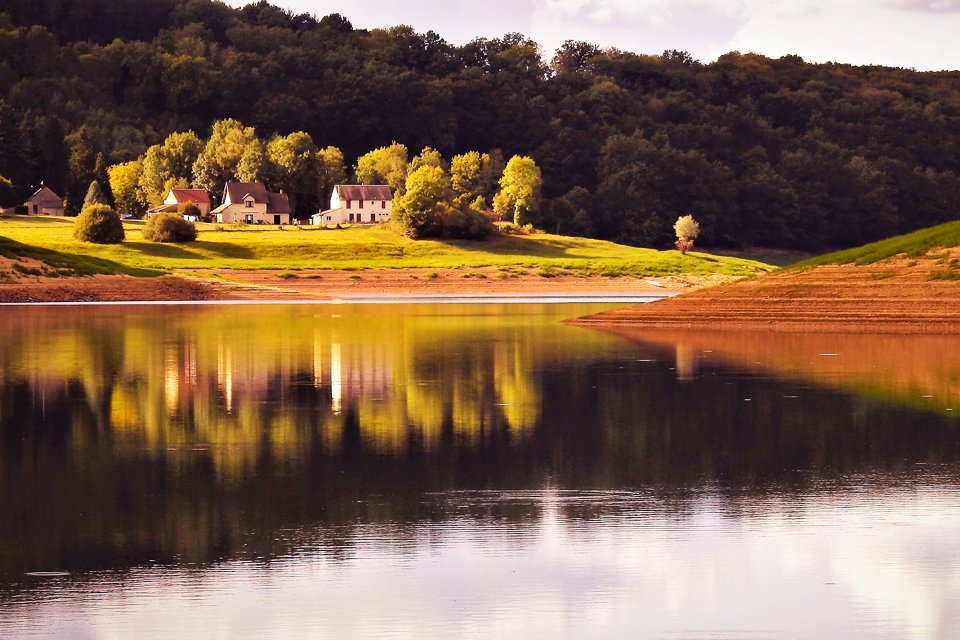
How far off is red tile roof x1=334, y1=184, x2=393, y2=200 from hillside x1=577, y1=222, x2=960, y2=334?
9102cm

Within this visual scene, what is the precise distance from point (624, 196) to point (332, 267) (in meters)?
72.7

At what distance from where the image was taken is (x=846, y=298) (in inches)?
2025

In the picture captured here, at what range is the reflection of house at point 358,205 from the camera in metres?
144

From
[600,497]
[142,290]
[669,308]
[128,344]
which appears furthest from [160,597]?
[142,290]

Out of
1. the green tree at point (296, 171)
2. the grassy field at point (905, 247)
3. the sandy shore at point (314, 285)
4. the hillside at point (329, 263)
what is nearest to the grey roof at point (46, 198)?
the hillside at point (329, 263)

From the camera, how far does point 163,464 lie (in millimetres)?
19516

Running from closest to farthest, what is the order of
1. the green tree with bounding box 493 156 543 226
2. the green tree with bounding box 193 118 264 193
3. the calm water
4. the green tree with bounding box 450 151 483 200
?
1. the calm water
2. the green tree with bounding box 493 156 543 226
3. the green tree with bounding box 193 118 264 193
4. the green tree with bounding box 450 151 483 200

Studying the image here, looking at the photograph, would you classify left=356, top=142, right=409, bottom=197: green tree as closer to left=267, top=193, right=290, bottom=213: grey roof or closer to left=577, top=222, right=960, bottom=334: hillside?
left=267, top=193, right=290, bottom=213: grey roof

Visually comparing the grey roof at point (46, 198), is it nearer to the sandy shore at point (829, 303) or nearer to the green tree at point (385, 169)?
the green tree at point (385, 169)

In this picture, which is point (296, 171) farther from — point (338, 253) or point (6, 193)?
point (338, 253)

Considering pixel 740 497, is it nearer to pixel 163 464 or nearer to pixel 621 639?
pixel 621 639

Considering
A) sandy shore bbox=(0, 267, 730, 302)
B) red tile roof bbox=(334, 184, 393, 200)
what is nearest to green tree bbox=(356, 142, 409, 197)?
red tile roof bbox=(334, 184, 393, 200)

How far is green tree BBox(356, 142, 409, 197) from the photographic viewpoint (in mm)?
154250

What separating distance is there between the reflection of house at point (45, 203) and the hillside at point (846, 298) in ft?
329
